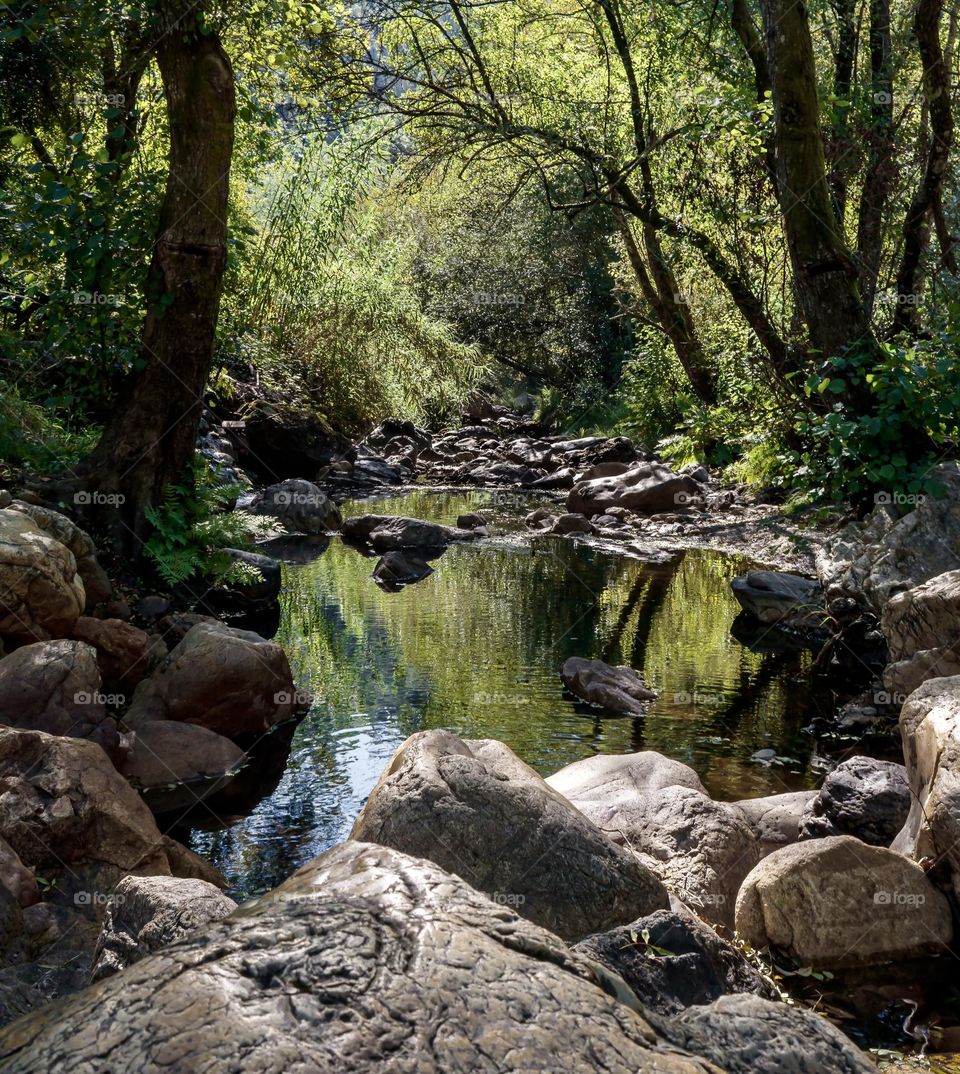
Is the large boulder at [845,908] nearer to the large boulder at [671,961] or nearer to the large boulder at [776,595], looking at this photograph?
the large boulder at [671,961]

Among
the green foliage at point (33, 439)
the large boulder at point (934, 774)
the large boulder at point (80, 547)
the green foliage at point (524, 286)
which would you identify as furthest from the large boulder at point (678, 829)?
the green foliage at point (524, 286)

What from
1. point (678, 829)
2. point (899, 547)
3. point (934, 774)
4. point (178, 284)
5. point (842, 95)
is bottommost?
point (678, 829)

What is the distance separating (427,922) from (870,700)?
20.9 feet

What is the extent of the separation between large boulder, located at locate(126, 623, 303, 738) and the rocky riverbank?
0.02 meters

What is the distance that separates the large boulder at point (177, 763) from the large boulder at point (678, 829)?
2197mm

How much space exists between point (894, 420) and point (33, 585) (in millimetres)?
6568

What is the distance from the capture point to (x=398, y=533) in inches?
562

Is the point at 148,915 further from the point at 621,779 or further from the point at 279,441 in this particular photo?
the point at 279,441

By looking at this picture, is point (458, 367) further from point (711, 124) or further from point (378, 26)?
point (711, 124)

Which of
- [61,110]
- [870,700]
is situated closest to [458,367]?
[61,110]

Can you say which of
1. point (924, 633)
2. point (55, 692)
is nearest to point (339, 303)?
point (55, 692)

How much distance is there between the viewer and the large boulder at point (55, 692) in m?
5.95

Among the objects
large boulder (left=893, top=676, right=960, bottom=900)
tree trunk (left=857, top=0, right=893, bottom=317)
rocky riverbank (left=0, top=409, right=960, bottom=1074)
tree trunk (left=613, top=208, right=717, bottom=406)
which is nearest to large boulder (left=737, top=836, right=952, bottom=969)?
rocky riverbank (left=0, top=409, right=960, bottom=1074)

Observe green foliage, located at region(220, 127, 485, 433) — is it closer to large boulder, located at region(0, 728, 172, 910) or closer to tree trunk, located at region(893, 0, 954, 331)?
tree trunk, located at region(893, 0, 954, 331)
